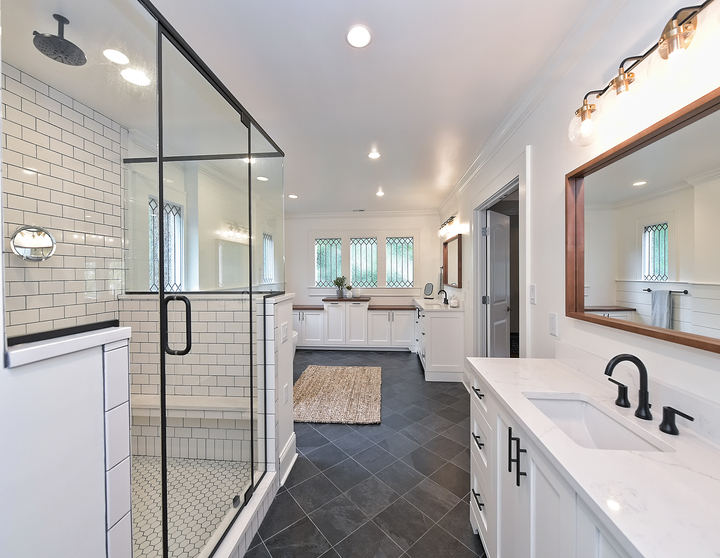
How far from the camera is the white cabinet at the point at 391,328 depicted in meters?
4.92

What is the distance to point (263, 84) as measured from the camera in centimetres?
173

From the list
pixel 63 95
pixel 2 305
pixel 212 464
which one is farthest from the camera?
pixel 212 464

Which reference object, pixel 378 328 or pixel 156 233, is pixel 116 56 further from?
pixel 378 328

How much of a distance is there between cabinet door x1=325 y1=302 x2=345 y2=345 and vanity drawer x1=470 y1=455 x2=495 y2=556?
3655mm

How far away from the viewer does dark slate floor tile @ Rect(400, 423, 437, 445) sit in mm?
2293

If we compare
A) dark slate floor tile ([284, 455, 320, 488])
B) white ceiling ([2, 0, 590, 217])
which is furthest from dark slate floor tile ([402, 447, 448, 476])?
white ceiling ([2, 0, 590, 217])

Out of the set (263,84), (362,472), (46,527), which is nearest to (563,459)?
(46,527)

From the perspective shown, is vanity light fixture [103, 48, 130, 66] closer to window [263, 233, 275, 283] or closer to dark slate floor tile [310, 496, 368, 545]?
window [263, 233, 275, 283]

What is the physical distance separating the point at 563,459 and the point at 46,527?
1.20 m

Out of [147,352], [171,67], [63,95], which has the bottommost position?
[147,352]

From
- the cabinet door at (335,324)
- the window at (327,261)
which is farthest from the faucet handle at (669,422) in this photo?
the window at (327,261)

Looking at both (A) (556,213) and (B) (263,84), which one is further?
(B) (263,84)

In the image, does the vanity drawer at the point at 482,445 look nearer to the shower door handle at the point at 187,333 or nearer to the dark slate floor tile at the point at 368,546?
the dark slate floor tile at the point at 368,546

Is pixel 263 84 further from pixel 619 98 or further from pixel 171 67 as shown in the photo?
pixel 619 98
